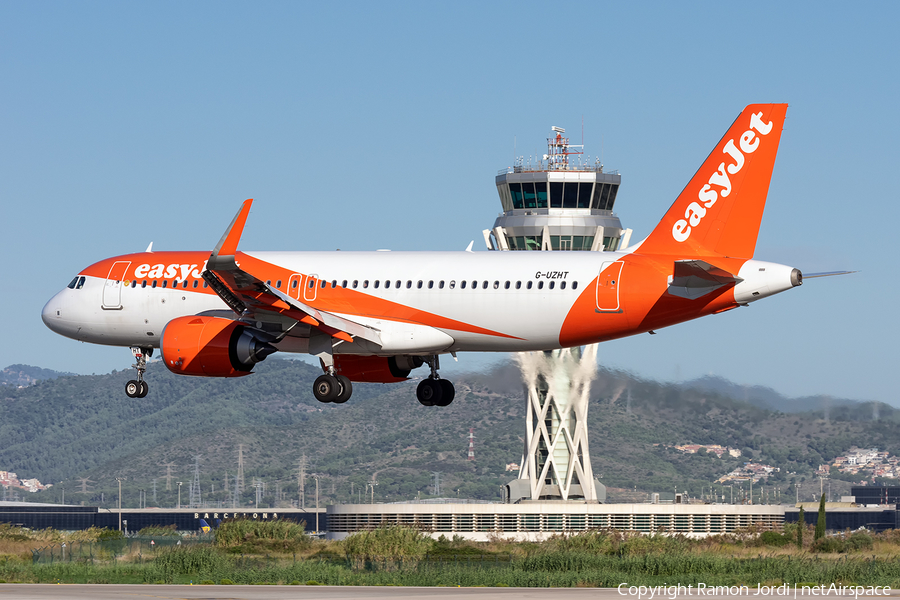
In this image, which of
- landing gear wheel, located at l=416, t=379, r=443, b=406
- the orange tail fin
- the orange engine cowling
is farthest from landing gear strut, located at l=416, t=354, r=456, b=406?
the orange tail fin

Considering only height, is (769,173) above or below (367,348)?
above

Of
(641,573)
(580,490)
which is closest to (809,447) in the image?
(580,490)

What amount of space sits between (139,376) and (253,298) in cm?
821

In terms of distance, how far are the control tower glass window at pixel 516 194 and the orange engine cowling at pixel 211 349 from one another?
55892mm

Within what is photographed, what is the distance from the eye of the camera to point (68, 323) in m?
49.1

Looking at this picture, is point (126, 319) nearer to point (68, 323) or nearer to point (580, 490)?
point (68, 323)

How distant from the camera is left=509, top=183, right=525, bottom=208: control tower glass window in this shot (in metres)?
98.1

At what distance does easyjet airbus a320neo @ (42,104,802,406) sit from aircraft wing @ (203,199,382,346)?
0.05 metres

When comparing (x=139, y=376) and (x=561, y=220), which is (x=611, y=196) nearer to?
(x=561, y=220)

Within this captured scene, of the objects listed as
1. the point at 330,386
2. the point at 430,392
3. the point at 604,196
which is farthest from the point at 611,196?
the point at 330,386

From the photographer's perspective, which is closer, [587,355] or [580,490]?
[587,355]

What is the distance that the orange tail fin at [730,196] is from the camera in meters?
41.9

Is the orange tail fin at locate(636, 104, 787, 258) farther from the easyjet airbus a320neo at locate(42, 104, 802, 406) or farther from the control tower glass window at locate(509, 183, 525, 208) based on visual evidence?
the control tower glass window at locate(509, 183, 525, 208)

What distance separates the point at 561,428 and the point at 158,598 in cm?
7091
